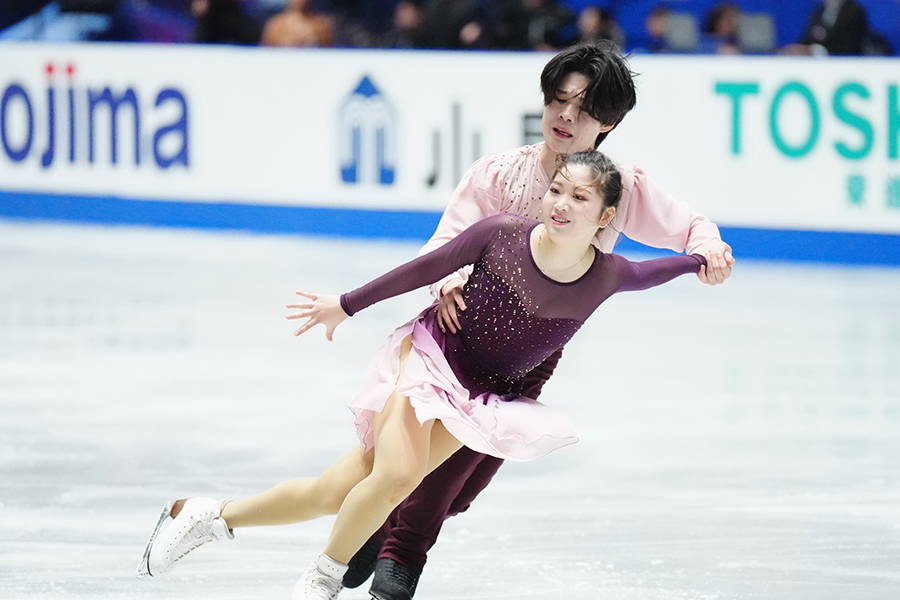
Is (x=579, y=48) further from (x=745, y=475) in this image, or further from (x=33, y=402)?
(x=33, y=402)

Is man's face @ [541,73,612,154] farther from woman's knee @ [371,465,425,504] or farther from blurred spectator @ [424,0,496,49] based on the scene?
blurred spectator @ [424,0,496,49]

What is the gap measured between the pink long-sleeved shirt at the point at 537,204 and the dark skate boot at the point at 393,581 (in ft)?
1.88

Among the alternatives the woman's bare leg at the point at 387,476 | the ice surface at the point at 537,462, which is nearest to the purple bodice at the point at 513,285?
the woman's bare leg at the point at 387,476

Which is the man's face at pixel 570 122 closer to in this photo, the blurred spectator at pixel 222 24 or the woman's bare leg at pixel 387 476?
the woman's bare leg at pixel 387 476

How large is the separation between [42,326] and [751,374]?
2.91 metres

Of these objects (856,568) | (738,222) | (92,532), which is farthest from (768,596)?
(738,222)

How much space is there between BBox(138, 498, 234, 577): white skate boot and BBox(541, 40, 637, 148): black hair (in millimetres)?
1103

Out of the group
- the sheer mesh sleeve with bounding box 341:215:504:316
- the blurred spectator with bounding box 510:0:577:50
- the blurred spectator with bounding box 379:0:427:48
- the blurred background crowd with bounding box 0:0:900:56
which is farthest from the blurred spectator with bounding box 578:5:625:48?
the sheer mesh sleeve with bounding box 341:215:504:316

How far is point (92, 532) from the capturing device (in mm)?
3281

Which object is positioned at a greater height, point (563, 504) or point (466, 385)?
point (466, 385)

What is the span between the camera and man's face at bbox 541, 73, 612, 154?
271 cm

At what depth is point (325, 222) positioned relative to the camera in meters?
8.75

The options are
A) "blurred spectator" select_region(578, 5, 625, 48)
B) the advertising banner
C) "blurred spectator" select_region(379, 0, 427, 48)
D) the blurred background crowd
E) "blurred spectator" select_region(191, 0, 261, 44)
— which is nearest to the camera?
the advertising banner

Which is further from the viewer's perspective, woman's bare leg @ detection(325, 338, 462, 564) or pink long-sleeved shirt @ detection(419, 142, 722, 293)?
pink long-sleeved shirt @ detection(419, 142, 722, 293)
